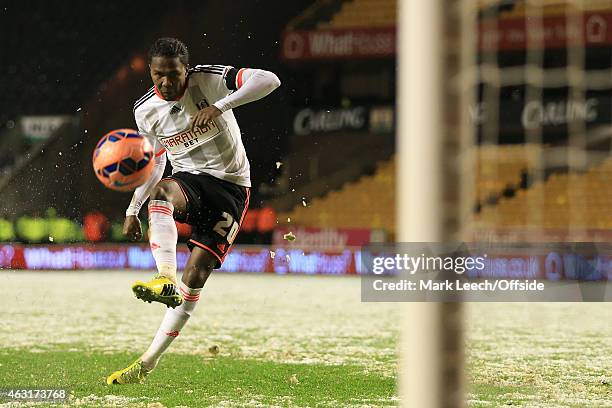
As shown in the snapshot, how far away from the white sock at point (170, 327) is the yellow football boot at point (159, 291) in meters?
0.42

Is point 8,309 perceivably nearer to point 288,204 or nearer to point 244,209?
point 244,209

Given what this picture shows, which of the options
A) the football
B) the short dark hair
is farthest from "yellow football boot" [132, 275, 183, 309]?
the short dark hair

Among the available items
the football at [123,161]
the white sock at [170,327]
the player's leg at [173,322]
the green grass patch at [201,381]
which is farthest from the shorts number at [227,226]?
the green grass patch at [201,381]

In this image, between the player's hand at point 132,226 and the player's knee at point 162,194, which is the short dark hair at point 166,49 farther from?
the player's hand at point 132,226

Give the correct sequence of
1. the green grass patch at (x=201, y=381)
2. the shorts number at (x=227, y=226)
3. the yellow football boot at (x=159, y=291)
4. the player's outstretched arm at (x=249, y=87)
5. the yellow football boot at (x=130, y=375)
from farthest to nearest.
→ 1. the shorts number at (x=227, y=226)
2. the yellow football boot at (x=130, y=375)
3. the player's outstretched arm at (x=249, y=87)
4. the green grass patch at (x=201, y=381)
5. the yellow football boot at (x=159, y=291)

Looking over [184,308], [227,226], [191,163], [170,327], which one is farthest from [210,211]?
[170,327]

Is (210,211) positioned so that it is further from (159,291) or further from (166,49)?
(166,49)

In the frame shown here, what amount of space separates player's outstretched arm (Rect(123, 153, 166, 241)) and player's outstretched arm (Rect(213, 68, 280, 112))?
522 mm

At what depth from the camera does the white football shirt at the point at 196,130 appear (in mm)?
4465

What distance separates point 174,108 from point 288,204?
39.9 feet

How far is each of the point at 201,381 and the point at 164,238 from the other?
0.89m

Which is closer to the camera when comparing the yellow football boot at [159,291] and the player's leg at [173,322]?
the yellow football boot at [159,291]

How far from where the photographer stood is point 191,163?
4.58 m

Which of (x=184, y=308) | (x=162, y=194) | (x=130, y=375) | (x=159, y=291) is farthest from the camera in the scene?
(x=184, y=308)
